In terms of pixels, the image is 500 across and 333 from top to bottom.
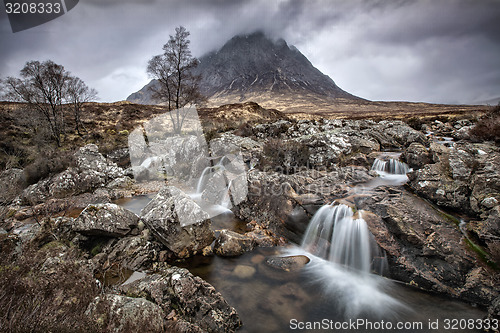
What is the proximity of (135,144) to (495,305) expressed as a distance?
23701mm

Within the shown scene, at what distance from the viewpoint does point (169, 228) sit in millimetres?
6953

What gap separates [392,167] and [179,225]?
11.4 meters

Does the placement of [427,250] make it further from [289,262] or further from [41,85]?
[41,85]

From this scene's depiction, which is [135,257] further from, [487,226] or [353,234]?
[487,226]

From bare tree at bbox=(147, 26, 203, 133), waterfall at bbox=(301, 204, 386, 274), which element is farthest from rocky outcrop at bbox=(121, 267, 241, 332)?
bare tree at bbox=(147, 26, 203, 133)

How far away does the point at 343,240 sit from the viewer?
7.12 metres

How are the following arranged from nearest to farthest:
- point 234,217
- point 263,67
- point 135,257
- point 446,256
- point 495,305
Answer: point 495,305 < point 446,256 < point 135,257 < point 234,217 < point 263,67

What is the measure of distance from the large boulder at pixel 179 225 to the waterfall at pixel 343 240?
4.00 metres

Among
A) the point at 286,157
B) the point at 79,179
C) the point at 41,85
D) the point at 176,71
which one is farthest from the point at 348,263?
the point at 41,85

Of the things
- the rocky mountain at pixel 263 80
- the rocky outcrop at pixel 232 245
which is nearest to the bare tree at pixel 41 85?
the rocky outcrop at pixel 232 245

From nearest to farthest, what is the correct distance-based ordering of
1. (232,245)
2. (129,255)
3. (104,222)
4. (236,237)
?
1. (129,255)
2. (104,222)
3. (232,245)
4. (236,237)

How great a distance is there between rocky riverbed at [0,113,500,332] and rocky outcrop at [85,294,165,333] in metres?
0.02

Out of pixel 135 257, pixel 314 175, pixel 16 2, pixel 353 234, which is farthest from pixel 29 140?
pixel 353 234

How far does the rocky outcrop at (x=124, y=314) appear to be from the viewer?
3.32 metres
